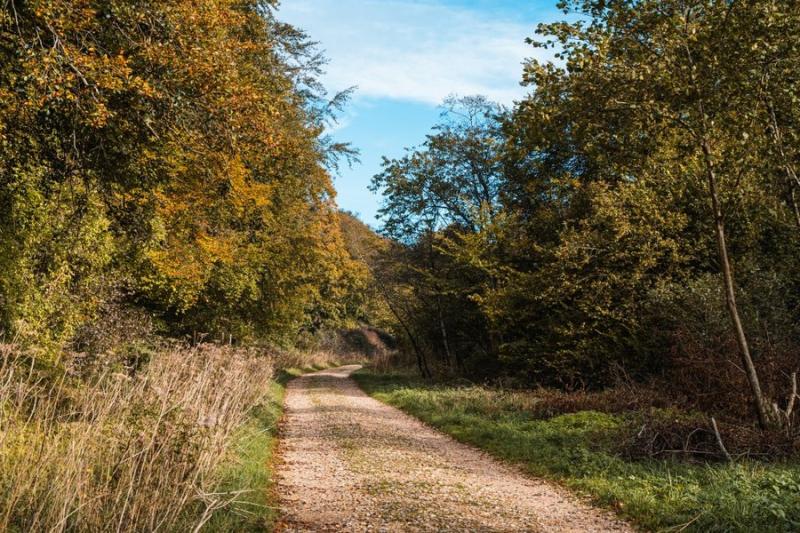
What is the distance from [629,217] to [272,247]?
12000 mm

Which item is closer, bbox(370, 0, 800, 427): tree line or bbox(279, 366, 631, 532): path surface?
bbox(279, 366, 631, 532): path surface

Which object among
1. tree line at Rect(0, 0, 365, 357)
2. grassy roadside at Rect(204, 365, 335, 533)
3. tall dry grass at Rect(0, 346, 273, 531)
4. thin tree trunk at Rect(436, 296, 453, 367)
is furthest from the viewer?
thin tree trunk at Rect(436, 296, 453, 367)

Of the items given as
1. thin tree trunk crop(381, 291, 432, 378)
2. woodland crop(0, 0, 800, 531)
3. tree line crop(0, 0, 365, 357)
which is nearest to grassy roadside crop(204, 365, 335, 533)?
woodland crop(0, 0, 800, 531)

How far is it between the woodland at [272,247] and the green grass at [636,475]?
15cm

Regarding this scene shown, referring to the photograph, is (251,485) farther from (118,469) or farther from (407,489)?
(118,469)

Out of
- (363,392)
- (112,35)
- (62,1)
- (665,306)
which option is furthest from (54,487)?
(363,392)

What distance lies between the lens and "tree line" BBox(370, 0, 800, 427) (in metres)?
7.99

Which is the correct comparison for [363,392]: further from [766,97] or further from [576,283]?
[766,97]

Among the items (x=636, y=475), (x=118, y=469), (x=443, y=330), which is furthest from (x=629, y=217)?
(x=118, y=469)

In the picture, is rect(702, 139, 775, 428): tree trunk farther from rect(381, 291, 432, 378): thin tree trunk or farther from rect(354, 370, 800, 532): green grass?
rect(381, 291, 432, 378): thin tree trunk

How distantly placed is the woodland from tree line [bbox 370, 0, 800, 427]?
7cm

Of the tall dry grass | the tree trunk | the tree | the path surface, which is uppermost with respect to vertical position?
the tree

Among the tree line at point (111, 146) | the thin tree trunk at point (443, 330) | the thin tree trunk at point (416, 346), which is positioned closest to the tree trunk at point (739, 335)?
the tree line at point (111, 146)

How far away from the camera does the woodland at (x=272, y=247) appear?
5.34m
